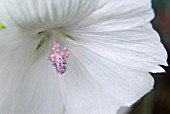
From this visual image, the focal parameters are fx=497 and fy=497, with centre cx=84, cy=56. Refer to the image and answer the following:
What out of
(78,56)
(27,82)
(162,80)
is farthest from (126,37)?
(162,80)

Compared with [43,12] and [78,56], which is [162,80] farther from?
[43,12]

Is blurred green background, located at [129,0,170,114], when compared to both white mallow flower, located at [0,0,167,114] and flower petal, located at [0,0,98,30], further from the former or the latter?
flower petal, located at [0,0,98,30]

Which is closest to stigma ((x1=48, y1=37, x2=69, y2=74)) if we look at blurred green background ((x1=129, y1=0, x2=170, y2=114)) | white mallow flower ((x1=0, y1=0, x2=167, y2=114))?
white mallow flower ((x1=0, y1=0, x2=167, y2=114))

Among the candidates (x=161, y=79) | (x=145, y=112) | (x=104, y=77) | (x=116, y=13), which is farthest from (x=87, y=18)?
(x=161, y=79)

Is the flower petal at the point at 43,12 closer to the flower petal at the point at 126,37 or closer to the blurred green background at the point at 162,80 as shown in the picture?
the flower petal at the point at 126,37

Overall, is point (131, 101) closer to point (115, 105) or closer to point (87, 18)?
point (115, 105)

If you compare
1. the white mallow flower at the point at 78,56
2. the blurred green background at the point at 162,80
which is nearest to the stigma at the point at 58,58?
the white mallow flower at the point at 78,56
